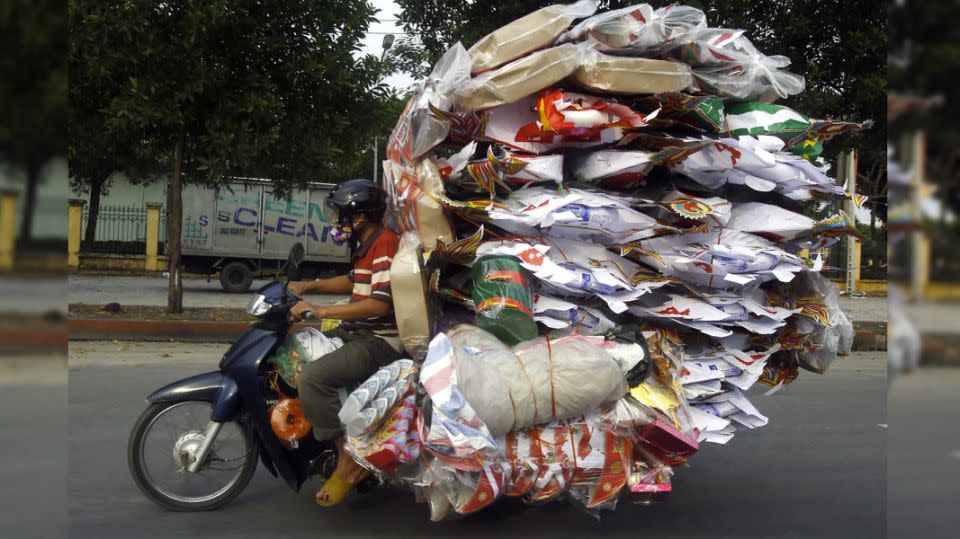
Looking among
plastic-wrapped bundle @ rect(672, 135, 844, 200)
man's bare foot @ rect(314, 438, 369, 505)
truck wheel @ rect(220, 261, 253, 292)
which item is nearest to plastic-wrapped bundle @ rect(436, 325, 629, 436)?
man's bare foot @ rect(314, 438, 369, 505)

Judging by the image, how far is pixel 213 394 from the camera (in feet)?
11.3

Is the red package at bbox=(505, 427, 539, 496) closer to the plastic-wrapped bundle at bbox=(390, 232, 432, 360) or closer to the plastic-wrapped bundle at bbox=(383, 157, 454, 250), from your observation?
the plastic-wrapped bundle at bbox=(390, 232, 432, 360)

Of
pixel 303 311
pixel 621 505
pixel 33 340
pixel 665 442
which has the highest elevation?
pixel 33 340

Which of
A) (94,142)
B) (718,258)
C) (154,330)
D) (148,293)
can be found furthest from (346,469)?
(148,293)

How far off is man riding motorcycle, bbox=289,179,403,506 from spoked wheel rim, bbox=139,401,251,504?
443 millimetres

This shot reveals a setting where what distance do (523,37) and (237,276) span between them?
16.4 meters

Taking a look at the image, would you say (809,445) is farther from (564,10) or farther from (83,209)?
(83,209)

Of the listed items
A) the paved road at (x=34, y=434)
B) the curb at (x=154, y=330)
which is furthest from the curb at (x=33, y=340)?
the curb at (x=154, y=330)

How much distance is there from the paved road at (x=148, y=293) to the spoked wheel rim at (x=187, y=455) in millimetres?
9030

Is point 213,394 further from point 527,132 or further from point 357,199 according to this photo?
point 527,132

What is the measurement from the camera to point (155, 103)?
9367 mm

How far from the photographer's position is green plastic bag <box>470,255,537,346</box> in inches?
125

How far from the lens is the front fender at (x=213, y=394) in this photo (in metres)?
3.43

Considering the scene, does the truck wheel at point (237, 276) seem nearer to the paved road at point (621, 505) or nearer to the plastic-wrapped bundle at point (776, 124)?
the paved road at point (621, 505)
